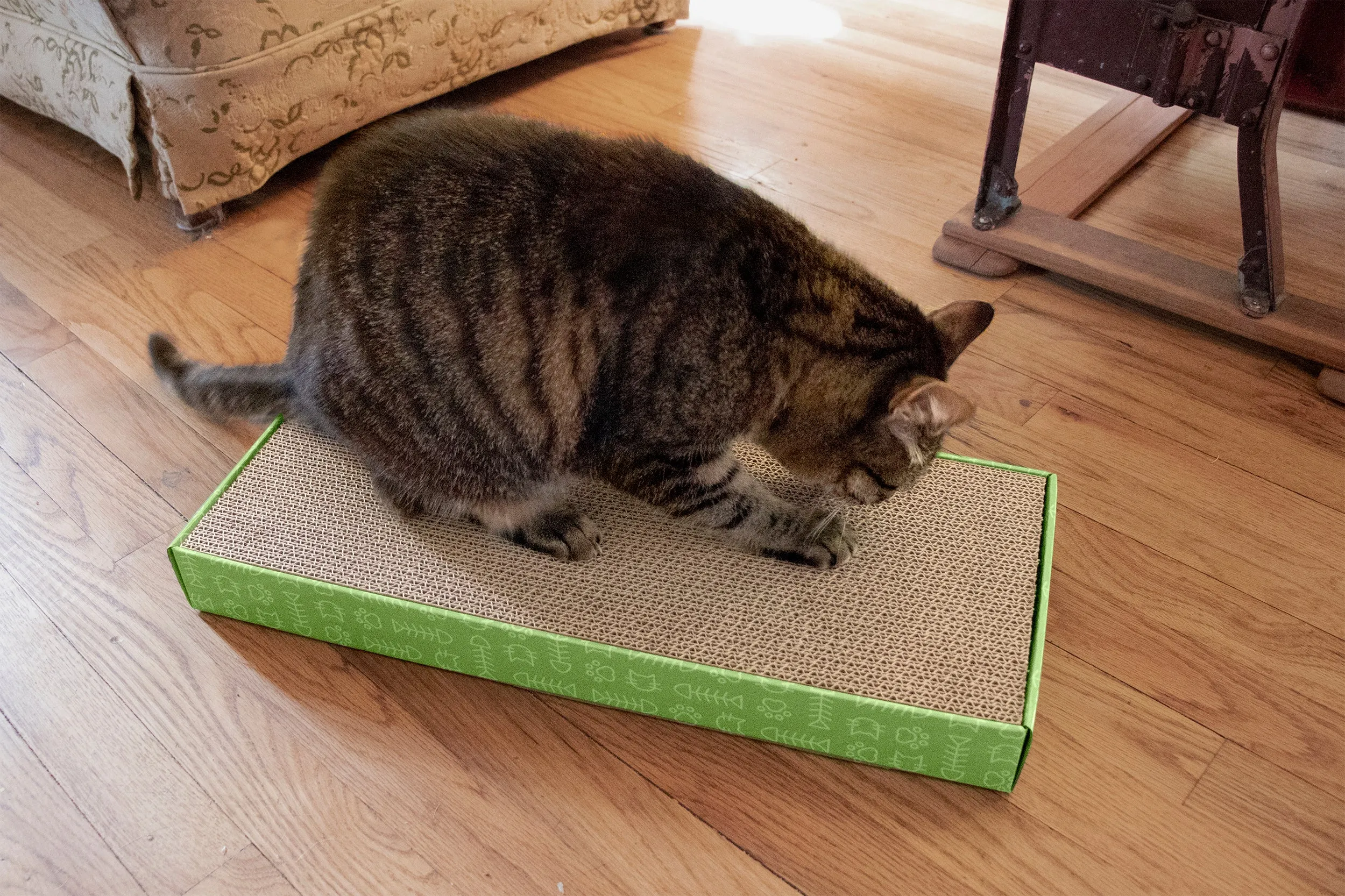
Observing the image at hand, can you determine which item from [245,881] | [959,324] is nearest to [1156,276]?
[959,324]

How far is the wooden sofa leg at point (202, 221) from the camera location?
181cm

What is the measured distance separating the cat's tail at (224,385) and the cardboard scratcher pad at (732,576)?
62 millimetres

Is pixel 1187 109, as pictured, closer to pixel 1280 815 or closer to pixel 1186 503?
pixel 1186 503

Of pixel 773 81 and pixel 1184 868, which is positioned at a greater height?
pixel 773 81

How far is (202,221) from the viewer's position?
1.82 metres

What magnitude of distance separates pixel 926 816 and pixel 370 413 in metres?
0.74

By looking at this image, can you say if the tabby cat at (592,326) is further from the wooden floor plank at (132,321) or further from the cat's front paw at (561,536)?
the wooden floor plank at (132,321)

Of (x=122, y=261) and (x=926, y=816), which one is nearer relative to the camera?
(x=926, y=816)

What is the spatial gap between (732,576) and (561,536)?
21 centimetres

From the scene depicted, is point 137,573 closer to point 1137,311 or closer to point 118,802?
point 118,802

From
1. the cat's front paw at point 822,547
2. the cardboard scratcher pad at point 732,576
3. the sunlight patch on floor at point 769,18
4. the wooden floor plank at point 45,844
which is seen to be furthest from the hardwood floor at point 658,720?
the sunlight patch on floor at point 769,18

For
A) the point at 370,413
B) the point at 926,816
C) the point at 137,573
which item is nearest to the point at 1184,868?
the point at 926,816

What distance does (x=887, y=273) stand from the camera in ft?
5.65

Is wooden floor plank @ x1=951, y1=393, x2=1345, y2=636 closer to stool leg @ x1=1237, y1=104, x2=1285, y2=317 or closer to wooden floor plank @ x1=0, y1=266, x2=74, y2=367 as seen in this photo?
stool leg @ x1=1237, y1=104, x2=1285, y2=317
